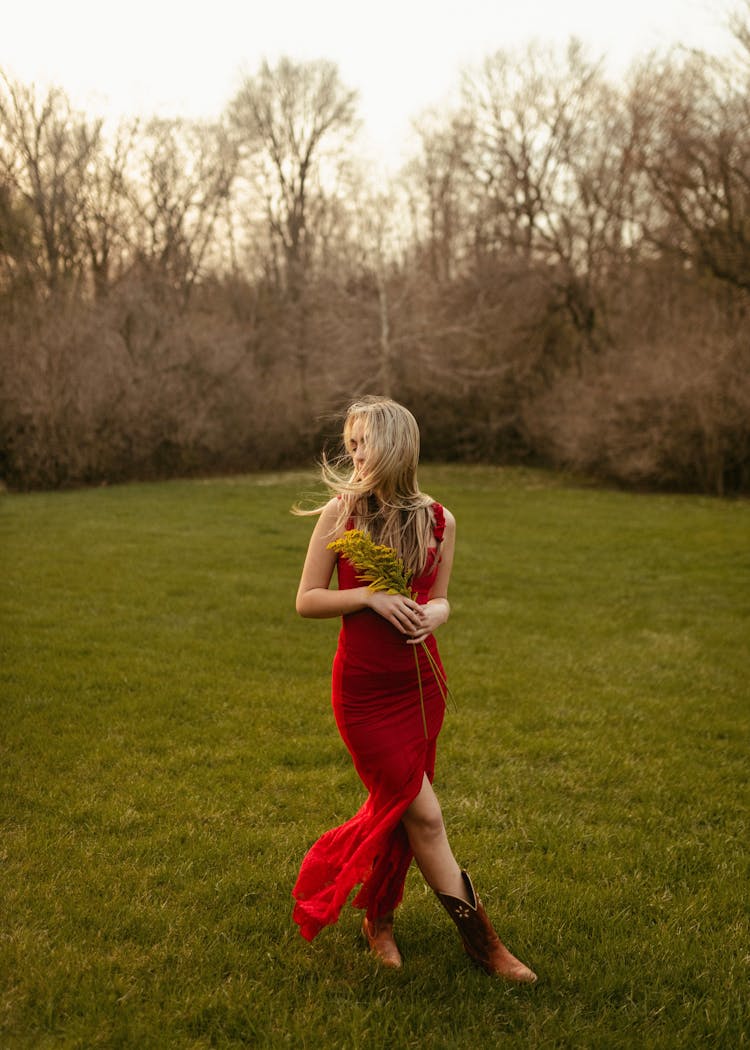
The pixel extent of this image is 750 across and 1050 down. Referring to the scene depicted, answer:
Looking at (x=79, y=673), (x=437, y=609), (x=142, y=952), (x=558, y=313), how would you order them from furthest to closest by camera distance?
(x=558, y=313) → (x=79, y=673) → (x=142, y=952) → (x=437, y=609)

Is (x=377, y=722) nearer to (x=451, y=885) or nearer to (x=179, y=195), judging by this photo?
(x=451, y=885)

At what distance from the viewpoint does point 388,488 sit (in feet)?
10.0

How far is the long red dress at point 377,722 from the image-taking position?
9.96 feet

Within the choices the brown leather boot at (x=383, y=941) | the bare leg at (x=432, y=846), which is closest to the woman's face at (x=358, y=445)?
the bare leg at (x=432, y=846)

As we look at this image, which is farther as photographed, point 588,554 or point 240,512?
point 240,512

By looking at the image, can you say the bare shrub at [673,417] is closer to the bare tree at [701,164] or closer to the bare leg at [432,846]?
the bare tree at [701,164]

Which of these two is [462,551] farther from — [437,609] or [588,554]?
[437,609]

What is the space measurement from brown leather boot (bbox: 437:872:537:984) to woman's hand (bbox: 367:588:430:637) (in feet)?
3.04

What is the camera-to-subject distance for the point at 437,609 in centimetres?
305

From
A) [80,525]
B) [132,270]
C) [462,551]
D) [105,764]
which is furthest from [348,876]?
[132,270]

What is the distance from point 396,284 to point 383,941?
94.8ft

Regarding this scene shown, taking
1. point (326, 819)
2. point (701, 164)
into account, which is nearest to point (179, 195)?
point (701, 164)

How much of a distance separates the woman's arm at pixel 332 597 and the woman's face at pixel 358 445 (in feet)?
0.49

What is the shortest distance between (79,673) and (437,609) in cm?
451
